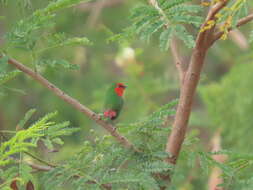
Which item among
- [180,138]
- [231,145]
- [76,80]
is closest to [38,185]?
[180,138]

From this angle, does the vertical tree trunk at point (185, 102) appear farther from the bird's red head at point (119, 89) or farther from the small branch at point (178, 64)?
the bird's red head at point (119, 89)

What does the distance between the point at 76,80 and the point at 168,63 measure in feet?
4.39

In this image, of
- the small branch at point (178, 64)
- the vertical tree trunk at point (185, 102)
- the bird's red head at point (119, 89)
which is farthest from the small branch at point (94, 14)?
the vertical tree trunk at point (185, 102)

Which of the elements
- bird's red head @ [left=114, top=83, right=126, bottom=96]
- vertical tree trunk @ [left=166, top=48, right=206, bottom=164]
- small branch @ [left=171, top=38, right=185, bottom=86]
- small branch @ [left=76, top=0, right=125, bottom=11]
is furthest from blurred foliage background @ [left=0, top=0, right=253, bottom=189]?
vertical tree trunk @ [left=166, top=48, right=206, bottom=164]

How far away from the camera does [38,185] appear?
7.44 ft

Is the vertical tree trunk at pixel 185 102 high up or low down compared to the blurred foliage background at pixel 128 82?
down

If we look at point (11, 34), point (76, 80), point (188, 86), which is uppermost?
point (76, 80)

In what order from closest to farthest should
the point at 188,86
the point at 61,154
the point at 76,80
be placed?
1. the point at 188,86
2. the point at 61,154
3. the point at 76,80

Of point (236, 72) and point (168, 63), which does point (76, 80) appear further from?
point (236, 72)

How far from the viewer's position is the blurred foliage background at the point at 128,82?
496cm

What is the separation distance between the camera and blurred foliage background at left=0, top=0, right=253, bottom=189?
4961 millimetres

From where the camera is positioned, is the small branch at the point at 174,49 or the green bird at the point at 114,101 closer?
the small branch at the point at 174,49

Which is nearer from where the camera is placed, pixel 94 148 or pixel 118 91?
pixel 94 148

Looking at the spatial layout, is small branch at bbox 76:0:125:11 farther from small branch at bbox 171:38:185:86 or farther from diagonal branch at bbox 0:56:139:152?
diagonal branch at bbox 0:56:139:152
